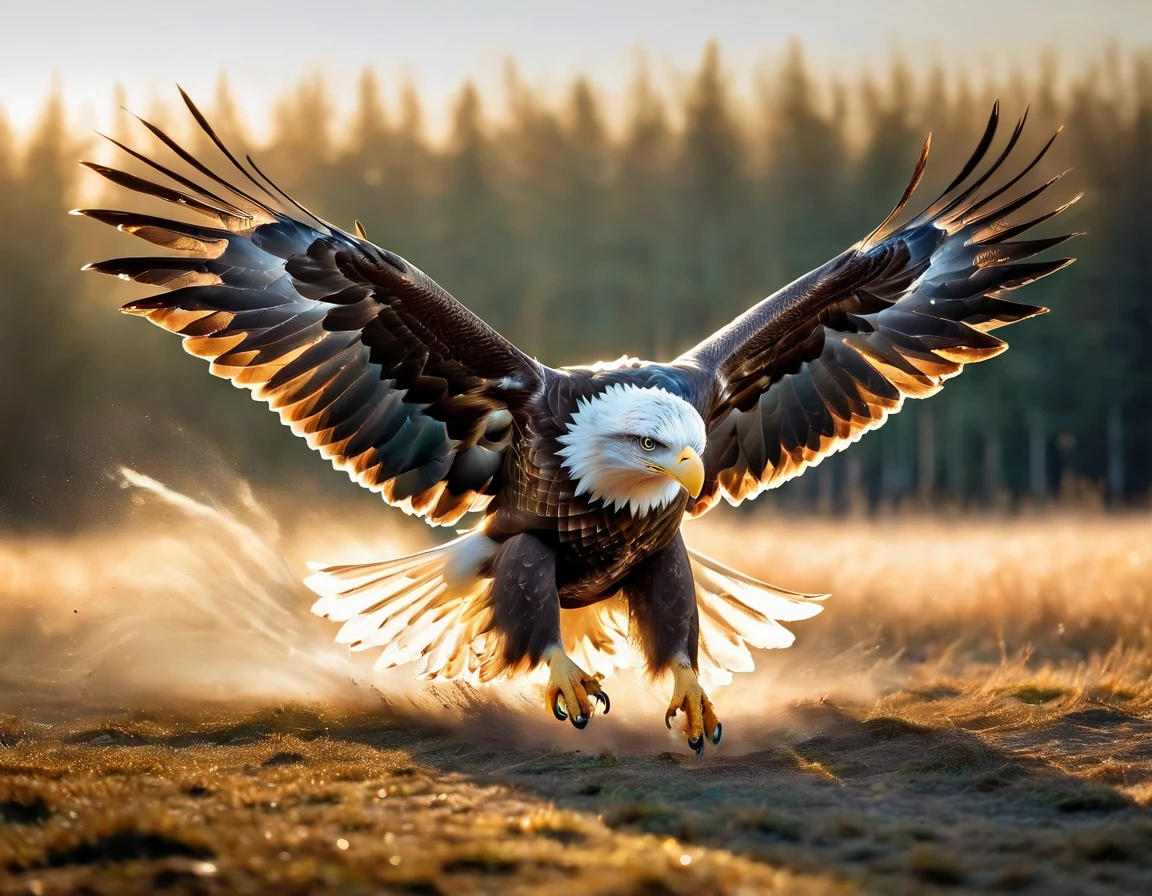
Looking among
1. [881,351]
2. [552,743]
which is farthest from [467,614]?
[881,351]

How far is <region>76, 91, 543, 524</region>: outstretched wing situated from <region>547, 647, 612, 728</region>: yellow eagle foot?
123 cm

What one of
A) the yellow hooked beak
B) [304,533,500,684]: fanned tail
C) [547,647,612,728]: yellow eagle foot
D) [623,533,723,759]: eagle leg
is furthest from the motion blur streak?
the yellow hooked beak

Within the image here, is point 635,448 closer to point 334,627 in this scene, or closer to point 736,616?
point 736,616

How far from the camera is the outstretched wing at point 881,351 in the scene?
712 cm

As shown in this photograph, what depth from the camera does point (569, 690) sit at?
5.55 meters

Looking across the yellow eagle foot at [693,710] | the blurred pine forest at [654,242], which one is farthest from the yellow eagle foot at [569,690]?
the blurred pine forest at [654,242]

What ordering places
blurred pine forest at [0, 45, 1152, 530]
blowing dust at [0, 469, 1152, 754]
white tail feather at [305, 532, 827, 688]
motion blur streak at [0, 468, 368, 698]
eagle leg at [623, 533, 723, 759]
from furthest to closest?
blurred pine forest at [0, 45, 1152, 530]
motion blur streak at [0, 468, 368, 698]
blowing dust at [0, 469, 1152, 754]
white tail feather at [305, 532, 827, 688]
eagle leg at [623, 533, 723, 759]

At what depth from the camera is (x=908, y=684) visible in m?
8.24

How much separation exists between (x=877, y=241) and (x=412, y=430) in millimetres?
2842

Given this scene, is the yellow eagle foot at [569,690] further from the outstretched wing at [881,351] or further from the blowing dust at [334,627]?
the outstretched wing at [881,351]

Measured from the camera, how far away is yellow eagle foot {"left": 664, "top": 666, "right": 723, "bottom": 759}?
5.78 meters

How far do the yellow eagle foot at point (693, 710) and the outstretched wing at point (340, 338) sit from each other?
1.46 metres

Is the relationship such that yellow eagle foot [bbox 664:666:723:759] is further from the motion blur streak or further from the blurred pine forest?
the blurred pine forest

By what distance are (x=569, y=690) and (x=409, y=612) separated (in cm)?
146
